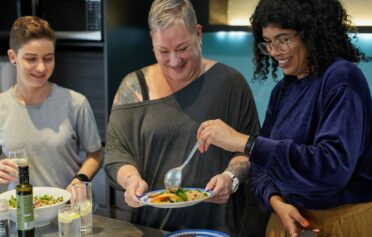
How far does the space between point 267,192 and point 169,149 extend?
1.26ft

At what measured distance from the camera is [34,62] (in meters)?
1.92

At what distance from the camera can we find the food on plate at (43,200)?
1592 mm

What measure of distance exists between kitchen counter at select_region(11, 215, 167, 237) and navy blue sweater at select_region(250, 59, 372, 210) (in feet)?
1.45

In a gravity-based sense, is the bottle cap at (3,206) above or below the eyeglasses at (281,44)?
below

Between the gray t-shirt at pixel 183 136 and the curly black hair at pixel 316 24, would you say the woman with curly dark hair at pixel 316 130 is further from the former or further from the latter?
the gray t-shirt at pixel 183 136

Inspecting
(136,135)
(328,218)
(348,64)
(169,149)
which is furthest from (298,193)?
(136,135)

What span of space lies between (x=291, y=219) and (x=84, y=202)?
65 cm

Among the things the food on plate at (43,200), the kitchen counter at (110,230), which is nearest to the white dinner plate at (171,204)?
the kitchen counter at (110,230)

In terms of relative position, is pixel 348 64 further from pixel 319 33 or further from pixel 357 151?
pixel 357 151

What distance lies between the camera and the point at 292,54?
139 cm

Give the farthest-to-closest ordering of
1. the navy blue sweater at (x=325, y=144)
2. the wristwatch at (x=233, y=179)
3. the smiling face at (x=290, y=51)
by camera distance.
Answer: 1. the wristwatch at (x=233, y=179)
2. the smiling face at (x=290, y=51)
3. the navy blue sweater at (x=325, y=144)

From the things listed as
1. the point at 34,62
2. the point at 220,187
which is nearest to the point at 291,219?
the point at 220,187

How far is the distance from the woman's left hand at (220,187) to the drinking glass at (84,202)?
381 mm

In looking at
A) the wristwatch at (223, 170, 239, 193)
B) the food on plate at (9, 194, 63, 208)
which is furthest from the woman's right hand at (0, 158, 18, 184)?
the wristwatch at (223, 170, 239, 193)
